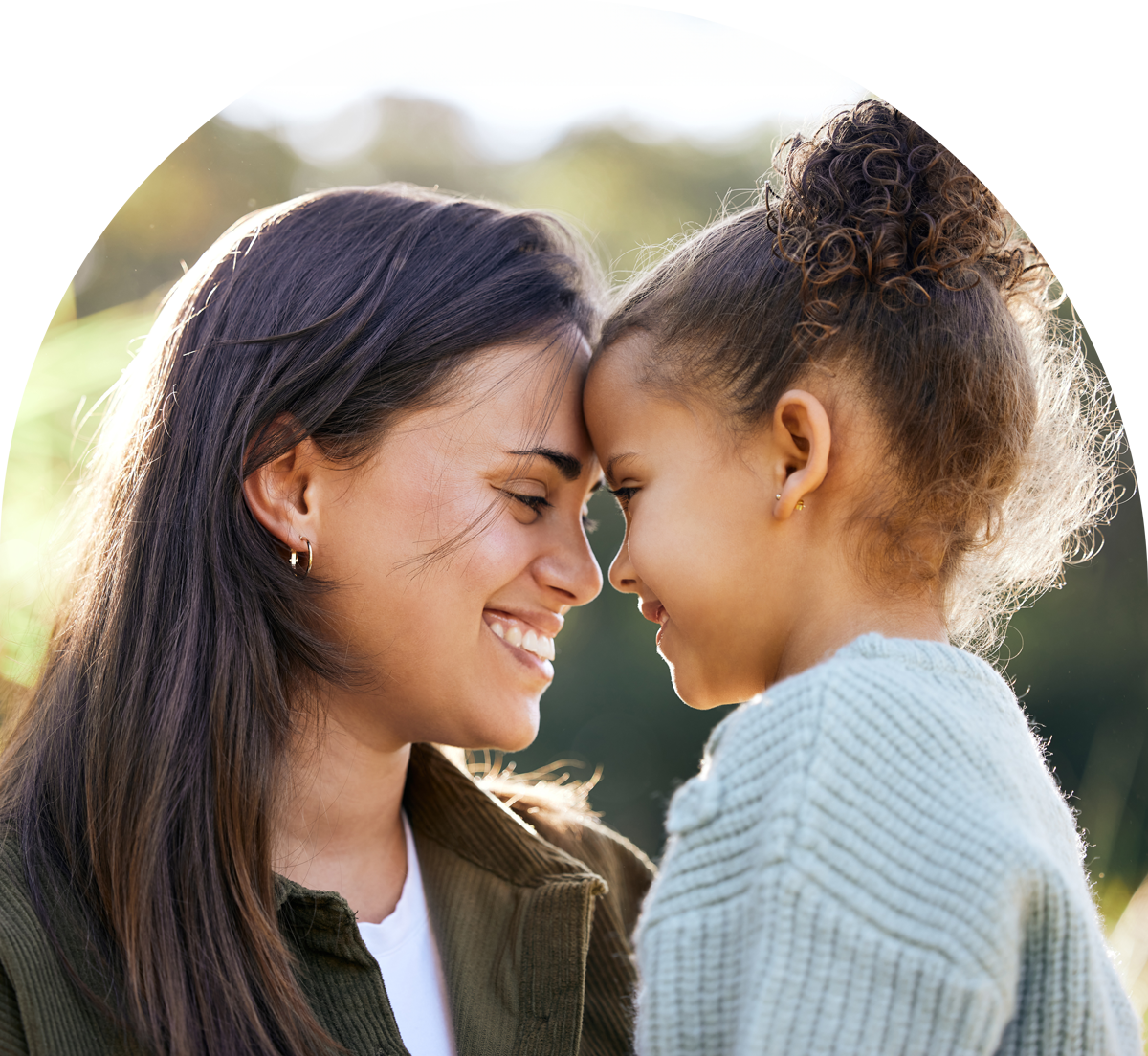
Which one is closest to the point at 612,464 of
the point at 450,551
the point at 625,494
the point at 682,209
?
the point at 625,494

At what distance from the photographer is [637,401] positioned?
1.79 meters

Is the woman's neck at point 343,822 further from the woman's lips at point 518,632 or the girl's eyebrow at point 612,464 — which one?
the girl's eyebrow at point 612,464

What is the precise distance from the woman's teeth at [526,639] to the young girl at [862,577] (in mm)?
245

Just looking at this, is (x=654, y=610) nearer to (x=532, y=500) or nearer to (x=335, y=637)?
(x=532, y=500)

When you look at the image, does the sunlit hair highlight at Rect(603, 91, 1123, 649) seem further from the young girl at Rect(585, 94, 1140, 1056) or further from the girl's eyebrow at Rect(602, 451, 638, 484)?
the girl's eyebrow at Rect(602, 451, 638, 484)

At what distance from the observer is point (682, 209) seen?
7.45m

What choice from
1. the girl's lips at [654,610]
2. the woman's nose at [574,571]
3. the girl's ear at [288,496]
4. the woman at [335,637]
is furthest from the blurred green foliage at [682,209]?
the girl's lips at [654,610]

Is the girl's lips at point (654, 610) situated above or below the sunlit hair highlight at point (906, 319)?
below

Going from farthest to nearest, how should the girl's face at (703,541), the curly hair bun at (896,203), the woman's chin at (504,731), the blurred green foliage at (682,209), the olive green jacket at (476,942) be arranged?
1. the blurred green foliage at (682,209)
2. the woman's chin at (504,731)
3. the girl's face at (703,541)
4. the curly hair bun at (896,203)
5. the olive green jacket at (476,942)

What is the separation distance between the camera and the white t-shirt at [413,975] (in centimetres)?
171

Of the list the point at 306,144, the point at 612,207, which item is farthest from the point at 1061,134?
the point at 306,144

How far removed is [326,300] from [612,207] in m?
6.37

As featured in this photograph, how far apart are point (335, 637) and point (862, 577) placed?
36.2 inches

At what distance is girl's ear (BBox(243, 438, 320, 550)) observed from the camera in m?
1.79
